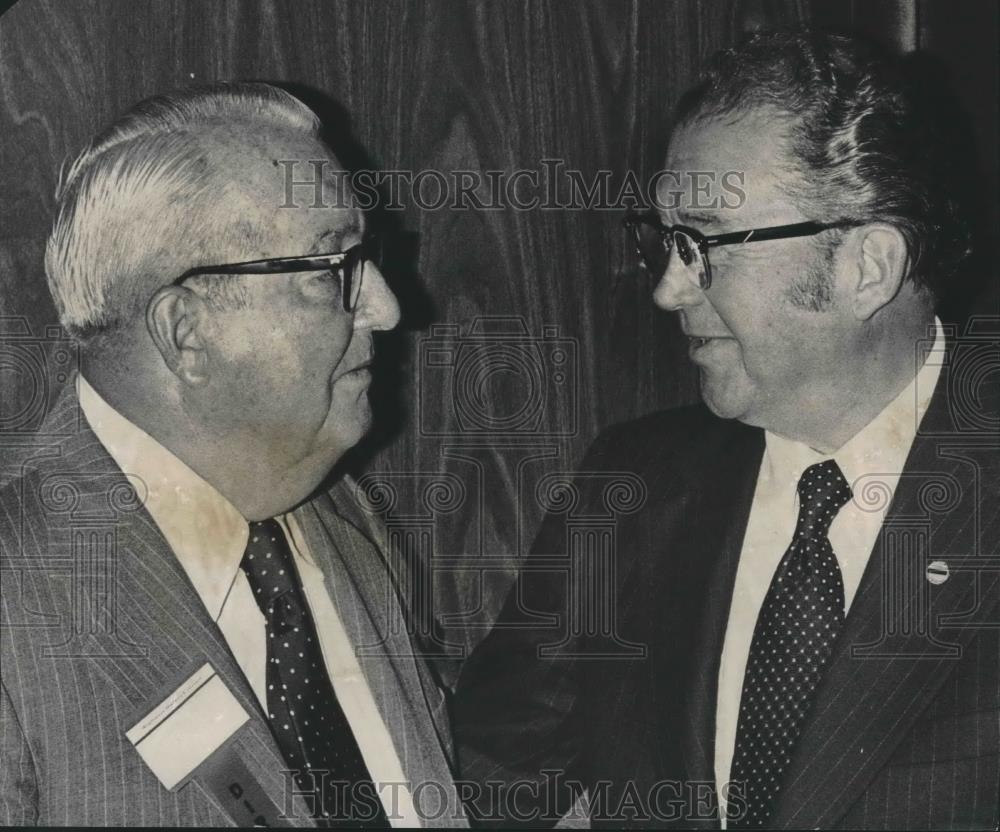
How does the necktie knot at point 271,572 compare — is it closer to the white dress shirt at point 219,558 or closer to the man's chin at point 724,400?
the white dress shirt at point 219,558

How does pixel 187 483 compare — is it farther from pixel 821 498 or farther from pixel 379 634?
pixel 821 498

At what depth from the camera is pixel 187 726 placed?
1384mm

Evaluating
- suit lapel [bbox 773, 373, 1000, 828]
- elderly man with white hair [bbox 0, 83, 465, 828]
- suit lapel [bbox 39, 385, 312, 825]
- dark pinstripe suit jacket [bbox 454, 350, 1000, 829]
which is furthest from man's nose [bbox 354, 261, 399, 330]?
suit lapel [bbox 773, 373, 1000, 828]

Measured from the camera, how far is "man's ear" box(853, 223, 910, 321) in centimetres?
162

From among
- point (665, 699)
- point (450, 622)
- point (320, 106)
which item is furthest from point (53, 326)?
point (665, 699)

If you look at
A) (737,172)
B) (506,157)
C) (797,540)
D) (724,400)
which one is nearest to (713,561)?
(797,540)

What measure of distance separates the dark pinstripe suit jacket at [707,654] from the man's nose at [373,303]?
442mm

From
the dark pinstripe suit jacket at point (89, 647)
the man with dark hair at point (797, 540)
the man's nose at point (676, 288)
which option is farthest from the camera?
the man's nose at point (676, 288)

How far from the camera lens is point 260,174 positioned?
143cm

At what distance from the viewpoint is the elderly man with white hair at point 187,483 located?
1.37 m

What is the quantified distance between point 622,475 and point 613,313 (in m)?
0.24

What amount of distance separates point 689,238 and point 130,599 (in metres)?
0.84

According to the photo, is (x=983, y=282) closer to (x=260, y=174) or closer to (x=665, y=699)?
(x=665, y=699)

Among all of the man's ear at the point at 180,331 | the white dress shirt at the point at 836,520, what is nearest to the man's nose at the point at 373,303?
the man's ear at the point at 180,331
